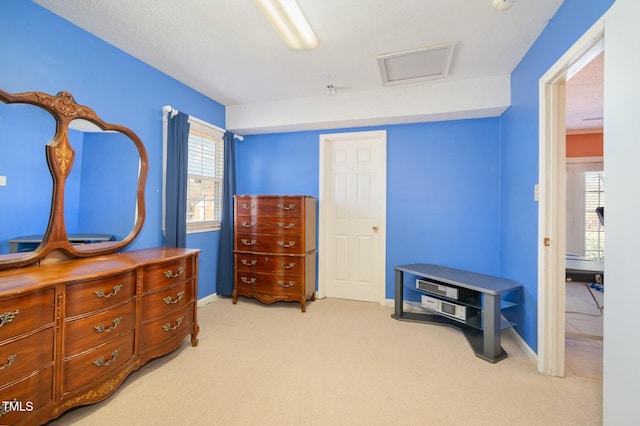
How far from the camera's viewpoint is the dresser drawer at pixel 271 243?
3.21m

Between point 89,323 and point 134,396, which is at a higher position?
point 89,323

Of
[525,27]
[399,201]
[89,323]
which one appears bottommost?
[89,323]

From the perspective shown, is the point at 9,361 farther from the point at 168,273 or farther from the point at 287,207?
the point at 287,207

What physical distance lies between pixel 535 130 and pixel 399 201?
5.04 ft

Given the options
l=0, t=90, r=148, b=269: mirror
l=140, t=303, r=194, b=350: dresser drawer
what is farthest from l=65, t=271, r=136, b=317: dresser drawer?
l=0, t=90, r=148, b=269: mirror

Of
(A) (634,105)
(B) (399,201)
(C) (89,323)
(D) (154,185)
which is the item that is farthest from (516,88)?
(C) (89,323)

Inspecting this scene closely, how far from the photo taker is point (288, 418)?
153cm

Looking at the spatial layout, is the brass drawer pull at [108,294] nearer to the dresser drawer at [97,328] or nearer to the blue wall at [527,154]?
the dresser drawer at [97,328]

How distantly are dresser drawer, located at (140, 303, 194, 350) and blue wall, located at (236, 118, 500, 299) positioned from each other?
7.58 feet

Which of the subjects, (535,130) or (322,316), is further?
(322,316)

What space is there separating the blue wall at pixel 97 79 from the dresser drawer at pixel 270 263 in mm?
547

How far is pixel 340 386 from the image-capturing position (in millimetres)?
1816

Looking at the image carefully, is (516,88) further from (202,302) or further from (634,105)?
(202,302)

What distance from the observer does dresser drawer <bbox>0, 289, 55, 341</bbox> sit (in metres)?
1.22
